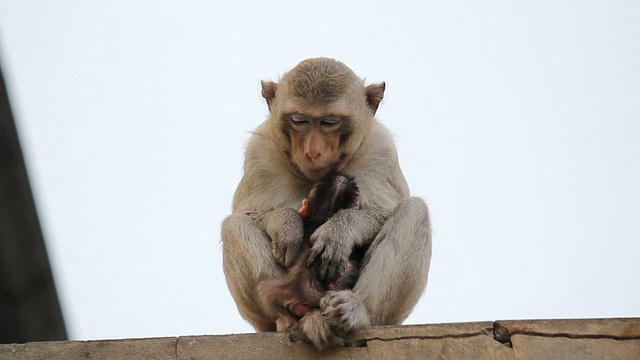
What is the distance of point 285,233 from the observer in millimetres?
6328

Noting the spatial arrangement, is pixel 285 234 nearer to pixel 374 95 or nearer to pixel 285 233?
pixel 285 233

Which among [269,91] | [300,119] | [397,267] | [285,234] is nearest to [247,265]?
[285,234]

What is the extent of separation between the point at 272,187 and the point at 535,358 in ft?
8.62

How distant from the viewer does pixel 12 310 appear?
5.63m

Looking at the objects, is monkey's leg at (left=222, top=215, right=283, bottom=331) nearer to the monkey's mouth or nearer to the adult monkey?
the adult monkey

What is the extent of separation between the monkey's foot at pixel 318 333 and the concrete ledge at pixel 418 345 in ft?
0.18

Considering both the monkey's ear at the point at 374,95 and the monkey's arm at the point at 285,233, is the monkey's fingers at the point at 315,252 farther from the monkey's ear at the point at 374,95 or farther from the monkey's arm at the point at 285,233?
the monkey's ear at the point at 374,95

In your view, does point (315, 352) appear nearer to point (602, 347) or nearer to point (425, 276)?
point (425, 276)

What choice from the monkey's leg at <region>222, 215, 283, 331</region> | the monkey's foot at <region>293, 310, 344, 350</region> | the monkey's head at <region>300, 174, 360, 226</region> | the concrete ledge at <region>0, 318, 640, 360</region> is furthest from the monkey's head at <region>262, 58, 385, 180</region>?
the concrete ledge at <region>0, 318, 640, 360</region>

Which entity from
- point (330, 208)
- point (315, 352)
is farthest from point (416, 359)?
point (330, 208)

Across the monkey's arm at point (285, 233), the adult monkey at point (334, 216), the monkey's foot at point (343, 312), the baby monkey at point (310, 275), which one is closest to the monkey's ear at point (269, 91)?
the adult monkey at point (334, 216)

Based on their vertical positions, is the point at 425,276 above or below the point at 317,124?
below

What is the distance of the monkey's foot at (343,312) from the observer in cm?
541

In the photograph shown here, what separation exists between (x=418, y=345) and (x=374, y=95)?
2.80 meters
